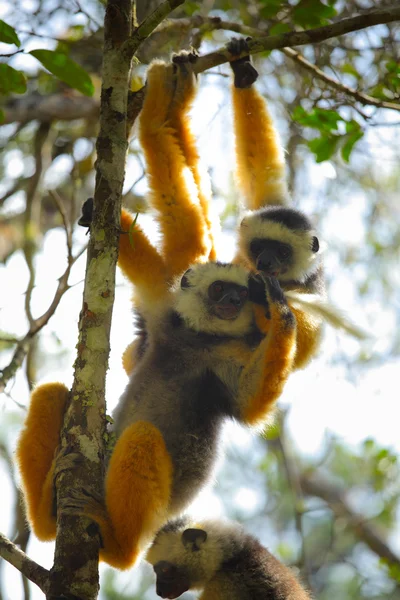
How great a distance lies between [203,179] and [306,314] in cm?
151

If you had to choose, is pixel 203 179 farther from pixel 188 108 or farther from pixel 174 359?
pixel 174 359

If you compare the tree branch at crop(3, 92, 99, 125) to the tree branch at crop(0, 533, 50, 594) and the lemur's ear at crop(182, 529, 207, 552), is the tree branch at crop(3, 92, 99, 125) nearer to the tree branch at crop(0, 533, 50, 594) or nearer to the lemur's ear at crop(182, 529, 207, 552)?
the lemur's ear at crop(182, 529, 207, 552)

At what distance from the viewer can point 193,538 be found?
5605 mm

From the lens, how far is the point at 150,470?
14.2 feet

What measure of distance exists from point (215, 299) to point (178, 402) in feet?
2.93

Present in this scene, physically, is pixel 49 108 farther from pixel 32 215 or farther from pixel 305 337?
pixel 305 337

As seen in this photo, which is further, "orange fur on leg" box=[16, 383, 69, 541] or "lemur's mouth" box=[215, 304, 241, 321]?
"lemur's mouth" box=[215, 304, 241, 321]

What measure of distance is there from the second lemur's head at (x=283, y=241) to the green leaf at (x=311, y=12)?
1.89m

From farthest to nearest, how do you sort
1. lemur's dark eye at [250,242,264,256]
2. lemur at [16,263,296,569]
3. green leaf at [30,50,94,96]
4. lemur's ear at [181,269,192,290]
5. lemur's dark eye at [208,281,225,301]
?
lemur's dark eye at [250,242,264,256]
lemur's dark eye at [208,281,225,301]
lemur's ear at [181,269,192,290]
green leaf at [30,50,94,96]
lemur at [16,263,296,569]

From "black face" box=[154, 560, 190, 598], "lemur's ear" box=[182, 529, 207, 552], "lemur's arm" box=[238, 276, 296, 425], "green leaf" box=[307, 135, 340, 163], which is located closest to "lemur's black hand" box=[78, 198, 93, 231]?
"lemur's arm" box=[238, 276, 296, 425]

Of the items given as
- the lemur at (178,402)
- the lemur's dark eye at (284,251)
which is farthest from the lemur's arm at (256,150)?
the lemur at (178,402)

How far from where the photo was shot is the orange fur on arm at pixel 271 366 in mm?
4664

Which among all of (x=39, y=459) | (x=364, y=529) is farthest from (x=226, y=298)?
(x=364, y=529)

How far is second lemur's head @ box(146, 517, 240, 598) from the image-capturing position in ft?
18.3
